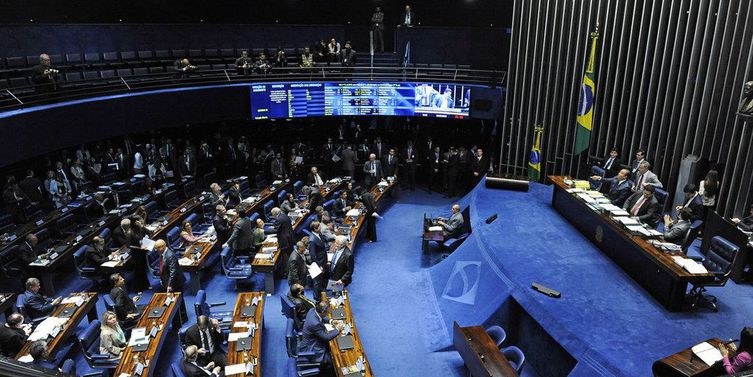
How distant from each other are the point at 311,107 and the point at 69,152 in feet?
25.3

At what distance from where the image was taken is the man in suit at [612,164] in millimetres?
12195

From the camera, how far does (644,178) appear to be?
10.6 meters

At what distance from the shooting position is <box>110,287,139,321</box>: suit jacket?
8.13 m

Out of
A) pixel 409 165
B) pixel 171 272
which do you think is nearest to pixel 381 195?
pixel 409 165

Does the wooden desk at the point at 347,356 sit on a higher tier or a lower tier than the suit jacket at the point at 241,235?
lower

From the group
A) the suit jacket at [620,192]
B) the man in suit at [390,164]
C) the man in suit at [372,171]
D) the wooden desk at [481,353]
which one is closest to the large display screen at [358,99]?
the man in suit at [390,164]

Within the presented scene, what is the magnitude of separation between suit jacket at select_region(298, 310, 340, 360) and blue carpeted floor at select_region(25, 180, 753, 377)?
0.98 m

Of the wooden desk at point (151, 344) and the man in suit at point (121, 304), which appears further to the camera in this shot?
the man in suit at point (121, 304)

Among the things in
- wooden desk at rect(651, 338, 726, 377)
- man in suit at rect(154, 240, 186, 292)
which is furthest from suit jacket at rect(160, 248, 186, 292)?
wooden desk at rect(651, 338, 726, 377)

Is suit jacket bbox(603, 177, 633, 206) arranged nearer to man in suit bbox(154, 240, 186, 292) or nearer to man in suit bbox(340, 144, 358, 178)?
man in suit bbox(340, 144, 358, 178)

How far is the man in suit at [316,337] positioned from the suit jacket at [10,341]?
4.04 m

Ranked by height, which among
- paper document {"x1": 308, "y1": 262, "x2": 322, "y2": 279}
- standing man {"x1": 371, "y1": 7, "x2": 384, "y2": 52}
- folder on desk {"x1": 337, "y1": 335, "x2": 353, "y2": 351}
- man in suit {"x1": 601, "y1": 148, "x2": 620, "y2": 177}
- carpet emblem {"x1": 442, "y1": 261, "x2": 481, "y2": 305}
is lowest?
carpet emblem {"x1": 442, "y1": 261, "x2": 481, "y2": 305}

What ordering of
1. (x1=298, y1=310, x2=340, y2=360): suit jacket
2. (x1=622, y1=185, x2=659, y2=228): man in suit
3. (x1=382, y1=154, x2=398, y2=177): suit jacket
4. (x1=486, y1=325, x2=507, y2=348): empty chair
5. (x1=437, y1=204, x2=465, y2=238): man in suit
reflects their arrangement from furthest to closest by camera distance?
(x1=382, y1=154, x2=398, y2=177): suit jacket < (x1=437, y1=204, x2=465, y2=238): man in suit < (x1=622, y1=185, x2=659, y2=228): man in suit < (x1=486, y1=325, x2=507, y2=348): empty chair < (x1=298, y1=310, x2=340, y2=360): suit jacket

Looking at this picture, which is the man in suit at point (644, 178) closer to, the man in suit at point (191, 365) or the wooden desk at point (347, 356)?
the wooden desk at point (347, 356)
